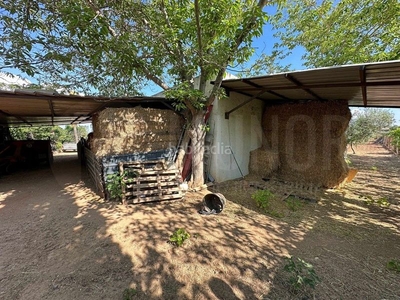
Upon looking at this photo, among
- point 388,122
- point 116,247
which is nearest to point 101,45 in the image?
point 116,247

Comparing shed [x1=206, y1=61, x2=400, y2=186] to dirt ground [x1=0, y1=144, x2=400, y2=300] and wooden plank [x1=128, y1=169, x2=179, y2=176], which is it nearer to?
wooden plank [x1=128, y1=169, x2=179, y2=176]

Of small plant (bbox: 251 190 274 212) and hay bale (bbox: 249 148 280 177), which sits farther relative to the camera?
hay bale (bbox: 249 148 280 177)

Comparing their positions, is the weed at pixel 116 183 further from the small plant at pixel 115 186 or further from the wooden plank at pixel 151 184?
the wooden plank at pixel 151 184

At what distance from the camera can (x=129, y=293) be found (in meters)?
1.80

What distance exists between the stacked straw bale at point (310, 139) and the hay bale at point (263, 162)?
38cm

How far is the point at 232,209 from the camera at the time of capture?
3.93 meters

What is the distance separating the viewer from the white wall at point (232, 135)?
18.1 ft

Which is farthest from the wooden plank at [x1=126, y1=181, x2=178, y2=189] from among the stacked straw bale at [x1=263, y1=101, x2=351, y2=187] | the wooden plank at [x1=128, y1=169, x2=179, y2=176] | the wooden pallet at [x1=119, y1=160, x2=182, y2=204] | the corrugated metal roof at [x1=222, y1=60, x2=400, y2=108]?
the stacked straw bale at [x1=263, y1=101, x2=351, y2=187]

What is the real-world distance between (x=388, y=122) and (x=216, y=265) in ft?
93.5

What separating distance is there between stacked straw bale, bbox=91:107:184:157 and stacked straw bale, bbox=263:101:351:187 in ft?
12.6

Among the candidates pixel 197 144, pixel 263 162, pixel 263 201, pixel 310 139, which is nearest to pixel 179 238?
pixel 263 201

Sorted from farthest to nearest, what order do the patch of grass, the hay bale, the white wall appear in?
1. the hay bale
2. the white wall
3. the patch of grass

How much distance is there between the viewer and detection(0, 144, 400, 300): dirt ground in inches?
74.7

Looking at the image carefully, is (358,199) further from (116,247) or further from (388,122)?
(388,122)
